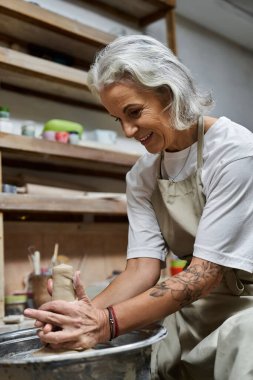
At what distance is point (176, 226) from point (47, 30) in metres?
1.42

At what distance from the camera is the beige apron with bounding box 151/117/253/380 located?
41.6 inches

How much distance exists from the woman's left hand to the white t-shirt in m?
0.32

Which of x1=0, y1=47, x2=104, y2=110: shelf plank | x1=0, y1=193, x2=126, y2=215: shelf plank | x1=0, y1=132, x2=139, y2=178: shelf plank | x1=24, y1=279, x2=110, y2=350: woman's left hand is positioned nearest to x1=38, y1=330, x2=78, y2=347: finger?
x1=24, y1=279, x2=110, y2=350: woman's left hand

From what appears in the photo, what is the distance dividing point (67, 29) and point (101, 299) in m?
1.48

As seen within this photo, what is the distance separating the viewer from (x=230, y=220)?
1.04 m

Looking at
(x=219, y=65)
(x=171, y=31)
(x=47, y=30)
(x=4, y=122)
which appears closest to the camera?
(x=4, y=122)

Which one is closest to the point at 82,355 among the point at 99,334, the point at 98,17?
the point at 99,334

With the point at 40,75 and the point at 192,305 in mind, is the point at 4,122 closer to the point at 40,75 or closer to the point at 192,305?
the point at 40,75

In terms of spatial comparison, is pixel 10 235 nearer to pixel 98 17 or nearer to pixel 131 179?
pixel 131 179

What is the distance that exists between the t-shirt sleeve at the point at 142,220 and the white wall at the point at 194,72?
1061 mm

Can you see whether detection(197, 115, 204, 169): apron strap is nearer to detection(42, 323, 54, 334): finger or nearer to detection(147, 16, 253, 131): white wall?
detection(42, 323, 54, 334): finger

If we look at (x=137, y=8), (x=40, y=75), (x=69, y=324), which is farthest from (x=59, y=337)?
(x=137, y=8)

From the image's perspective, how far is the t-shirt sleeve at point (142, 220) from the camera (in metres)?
1.28

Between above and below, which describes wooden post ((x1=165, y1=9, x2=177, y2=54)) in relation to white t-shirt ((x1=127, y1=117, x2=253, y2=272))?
above
